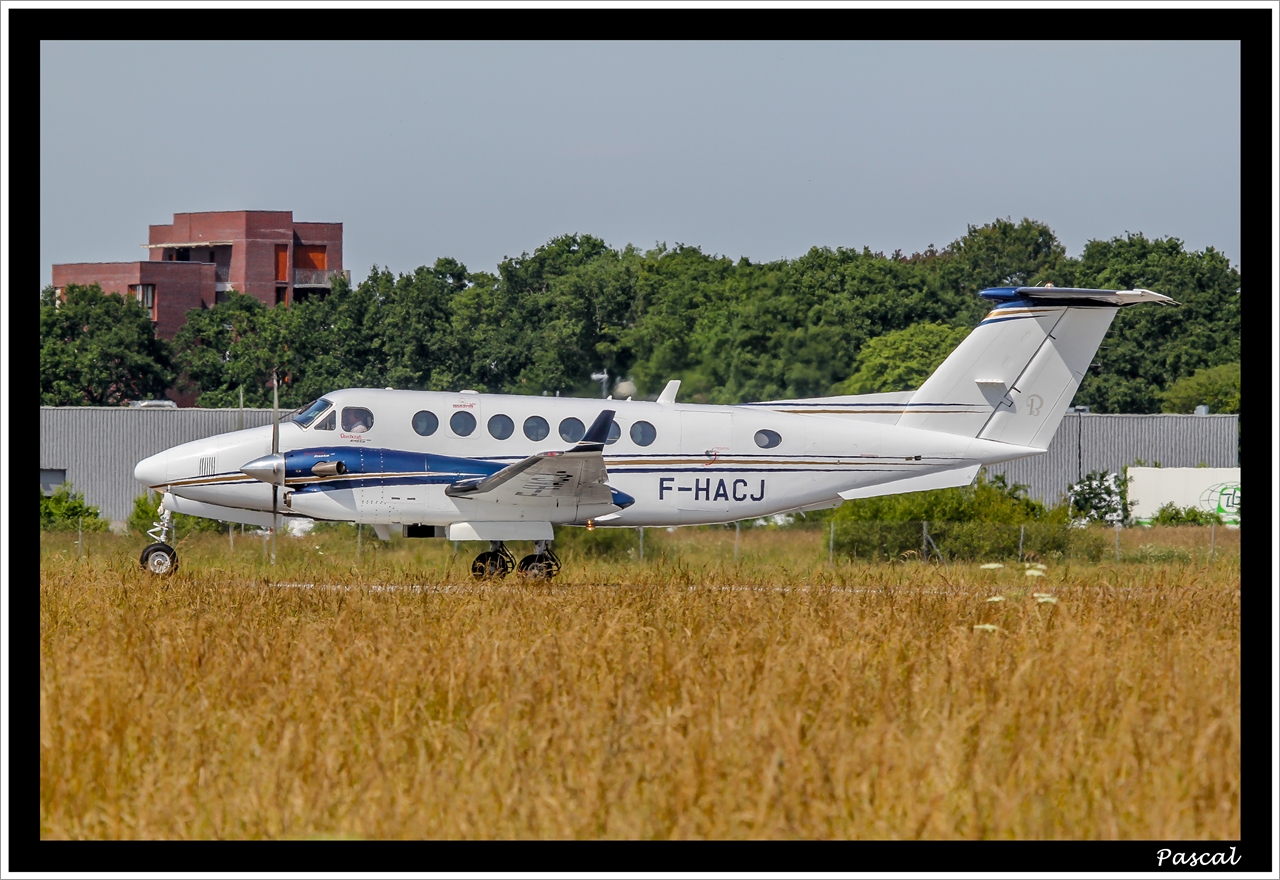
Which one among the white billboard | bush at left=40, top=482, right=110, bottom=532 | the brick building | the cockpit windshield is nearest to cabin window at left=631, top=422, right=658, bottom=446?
the cockpit windshield

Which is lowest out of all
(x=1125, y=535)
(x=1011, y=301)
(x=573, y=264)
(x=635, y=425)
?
(x=1125, y=535)

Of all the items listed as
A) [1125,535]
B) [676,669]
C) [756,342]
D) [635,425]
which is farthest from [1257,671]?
[756,342]

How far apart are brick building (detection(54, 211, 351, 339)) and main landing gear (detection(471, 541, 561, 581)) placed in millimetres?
72432

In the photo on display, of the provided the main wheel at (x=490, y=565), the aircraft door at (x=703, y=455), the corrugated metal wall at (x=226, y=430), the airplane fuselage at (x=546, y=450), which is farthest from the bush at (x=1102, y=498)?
the main wheel at (x=490, y=565)

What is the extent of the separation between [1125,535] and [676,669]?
87.1 feet

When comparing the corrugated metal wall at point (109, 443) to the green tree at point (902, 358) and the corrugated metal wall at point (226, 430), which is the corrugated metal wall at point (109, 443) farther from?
the green tree at point (902, 358)

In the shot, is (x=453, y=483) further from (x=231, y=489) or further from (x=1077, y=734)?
(x=1077, y=734)

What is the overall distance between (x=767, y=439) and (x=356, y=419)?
5533mm

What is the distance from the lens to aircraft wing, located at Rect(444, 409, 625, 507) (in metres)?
16.0

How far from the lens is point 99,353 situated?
65.1 metres

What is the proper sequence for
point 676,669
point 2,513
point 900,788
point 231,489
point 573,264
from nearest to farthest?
1. point 2,513
2. point 900,788
3. point 676,669
4. point 231,489
5. point 573,264

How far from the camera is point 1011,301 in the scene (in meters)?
19.1

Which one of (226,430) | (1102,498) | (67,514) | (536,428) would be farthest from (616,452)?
(1102,498)

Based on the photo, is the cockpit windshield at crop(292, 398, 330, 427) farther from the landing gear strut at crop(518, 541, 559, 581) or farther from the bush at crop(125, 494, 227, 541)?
the bush at crop(125, 494, 227, 541)
